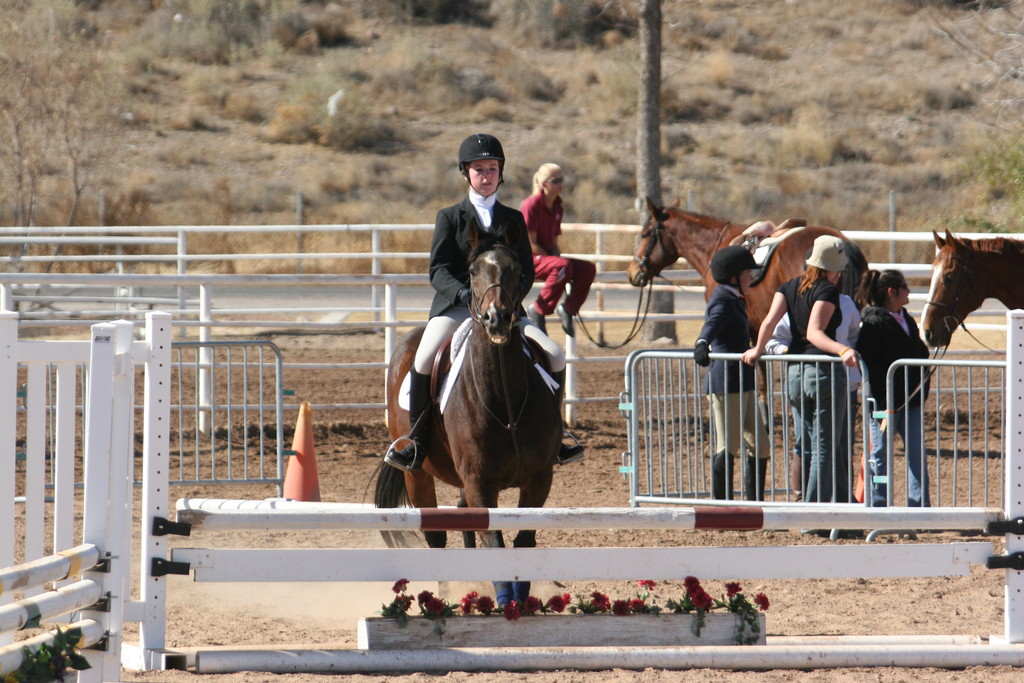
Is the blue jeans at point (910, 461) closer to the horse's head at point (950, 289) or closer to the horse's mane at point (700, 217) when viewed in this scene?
the horse's head at point (950, 289)

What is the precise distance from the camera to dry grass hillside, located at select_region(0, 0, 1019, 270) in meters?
31.9

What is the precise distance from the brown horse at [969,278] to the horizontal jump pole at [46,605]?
25.2ft

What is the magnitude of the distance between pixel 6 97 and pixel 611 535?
58.5 ft

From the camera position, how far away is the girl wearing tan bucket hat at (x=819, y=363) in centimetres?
786

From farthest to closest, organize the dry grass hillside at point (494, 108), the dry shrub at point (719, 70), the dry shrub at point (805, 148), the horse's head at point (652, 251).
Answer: the dry shrub at point (719, 70) → the dry shrub at point (805, 148) → the dry grass hillside at point (494, 108) → the horse's head at point (652, 251)

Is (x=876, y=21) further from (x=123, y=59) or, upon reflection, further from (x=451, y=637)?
(x=451, y=637)

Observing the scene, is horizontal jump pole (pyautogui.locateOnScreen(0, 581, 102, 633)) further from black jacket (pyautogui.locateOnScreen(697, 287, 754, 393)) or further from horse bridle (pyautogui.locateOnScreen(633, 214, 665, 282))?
horse bridle (pyautogui.locateOnScreen(633, 214, 665, 282))

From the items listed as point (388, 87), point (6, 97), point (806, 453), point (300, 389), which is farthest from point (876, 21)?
point (806, 453)

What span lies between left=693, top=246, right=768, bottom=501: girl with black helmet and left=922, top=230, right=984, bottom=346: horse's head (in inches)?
92.4

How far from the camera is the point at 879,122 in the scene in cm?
3828

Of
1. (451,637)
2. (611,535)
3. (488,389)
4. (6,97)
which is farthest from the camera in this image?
(6,97)

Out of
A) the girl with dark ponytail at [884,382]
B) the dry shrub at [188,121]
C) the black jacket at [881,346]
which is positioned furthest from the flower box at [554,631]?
the dry shrub at [188,121]

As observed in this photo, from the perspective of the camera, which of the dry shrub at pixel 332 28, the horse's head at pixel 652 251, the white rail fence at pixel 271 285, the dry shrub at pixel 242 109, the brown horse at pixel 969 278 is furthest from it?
the dry shrub at pixel 332 28

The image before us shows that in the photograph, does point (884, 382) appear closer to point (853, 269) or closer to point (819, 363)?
point (819, 363)
